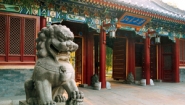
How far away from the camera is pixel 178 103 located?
18.2 ft

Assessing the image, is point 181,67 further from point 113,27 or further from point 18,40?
point 18,40

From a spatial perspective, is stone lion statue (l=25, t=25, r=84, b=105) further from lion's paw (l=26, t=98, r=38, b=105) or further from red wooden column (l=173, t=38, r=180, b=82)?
red wooden column (l=173, t=38, r=180, b=82)

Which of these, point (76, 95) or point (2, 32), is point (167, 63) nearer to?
point (2, 32)

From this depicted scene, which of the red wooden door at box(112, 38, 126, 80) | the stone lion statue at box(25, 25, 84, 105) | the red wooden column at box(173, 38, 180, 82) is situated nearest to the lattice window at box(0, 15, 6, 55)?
the stone lion statue at box(25, 25, 84, 105)

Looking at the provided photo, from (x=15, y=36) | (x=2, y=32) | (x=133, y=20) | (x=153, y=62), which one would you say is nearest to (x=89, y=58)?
(x=133, y=20)

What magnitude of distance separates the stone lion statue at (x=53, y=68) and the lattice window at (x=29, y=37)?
3521mm

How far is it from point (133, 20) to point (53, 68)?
6.25 meters

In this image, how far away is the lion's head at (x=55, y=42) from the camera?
2473 millimetres

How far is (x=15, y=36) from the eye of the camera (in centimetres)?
578

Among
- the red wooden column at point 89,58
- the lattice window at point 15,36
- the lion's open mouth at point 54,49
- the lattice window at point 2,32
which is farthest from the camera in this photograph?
the red wooden column at point 89,58

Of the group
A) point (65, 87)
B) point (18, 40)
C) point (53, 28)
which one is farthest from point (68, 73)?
point (18, 40)

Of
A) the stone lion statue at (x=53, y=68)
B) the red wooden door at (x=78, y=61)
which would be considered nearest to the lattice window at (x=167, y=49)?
the red wooden door at (x=78, y=61)

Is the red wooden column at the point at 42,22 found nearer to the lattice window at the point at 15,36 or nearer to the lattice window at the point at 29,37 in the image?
the lattice window at the point at 29,37

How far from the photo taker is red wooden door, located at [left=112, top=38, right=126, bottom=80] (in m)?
9.65
